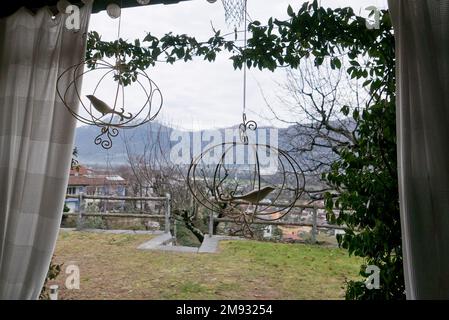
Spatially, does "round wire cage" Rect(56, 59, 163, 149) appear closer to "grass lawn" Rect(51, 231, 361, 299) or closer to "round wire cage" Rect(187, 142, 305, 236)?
"round wire cage" Rect(187, 142, 305, 236)

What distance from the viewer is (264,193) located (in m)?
1.02

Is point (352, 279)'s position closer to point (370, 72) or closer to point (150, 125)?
point (370, 72)

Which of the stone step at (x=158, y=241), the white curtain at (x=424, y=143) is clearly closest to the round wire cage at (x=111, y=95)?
the stone step at (x=158, y=241)

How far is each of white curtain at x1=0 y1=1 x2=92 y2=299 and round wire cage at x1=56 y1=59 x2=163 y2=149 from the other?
5 cm

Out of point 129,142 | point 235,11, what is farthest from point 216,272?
point 235,11

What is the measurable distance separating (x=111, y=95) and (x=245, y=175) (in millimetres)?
672

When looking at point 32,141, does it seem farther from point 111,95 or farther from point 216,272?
point 216,272

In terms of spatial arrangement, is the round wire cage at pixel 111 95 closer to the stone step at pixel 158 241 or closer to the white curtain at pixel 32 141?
the white curtain at pixel 32 141

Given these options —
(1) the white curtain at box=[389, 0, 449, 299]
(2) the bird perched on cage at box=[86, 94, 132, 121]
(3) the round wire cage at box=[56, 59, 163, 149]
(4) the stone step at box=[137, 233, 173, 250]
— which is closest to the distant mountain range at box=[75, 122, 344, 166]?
(3) the round wire cage at box=[56, 59, 163, 149]

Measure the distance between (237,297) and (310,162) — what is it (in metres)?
0.59

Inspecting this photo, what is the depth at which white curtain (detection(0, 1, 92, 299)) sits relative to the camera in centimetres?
117

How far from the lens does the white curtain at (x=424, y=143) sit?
90 cm

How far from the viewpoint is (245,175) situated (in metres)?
1.21

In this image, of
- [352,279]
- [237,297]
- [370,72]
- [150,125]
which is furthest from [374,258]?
[150,125]
